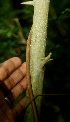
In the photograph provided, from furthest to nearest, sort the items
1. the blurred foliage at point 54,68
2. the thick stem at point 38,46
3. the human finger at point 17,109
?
the blurred foliage at point 54,68 < the human finger at point 17,109 < the thick stem at point 38,46

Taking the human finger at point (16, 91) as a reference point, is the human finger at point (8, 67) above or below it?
above

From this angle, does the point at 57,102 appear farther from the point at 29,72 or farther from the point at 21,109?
the point at 29,72

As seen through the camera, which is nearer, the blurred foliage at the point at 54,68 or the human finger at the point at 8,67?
the human finger at the point at 8,67

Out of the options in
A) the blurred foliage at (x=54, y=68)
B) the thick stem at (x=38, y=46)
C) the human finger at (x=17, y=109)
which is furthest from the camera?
the blurred foliage at (x=54, y=68)

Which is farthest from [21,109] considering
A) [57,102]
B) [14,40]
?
[14,40]

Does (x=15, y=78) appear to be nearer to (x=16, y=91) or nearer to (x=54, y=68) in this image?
(x=16, y=91)

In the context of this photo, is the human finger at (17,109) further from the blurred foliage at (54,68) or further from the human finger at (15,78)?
the blurred foliage at (54,68)

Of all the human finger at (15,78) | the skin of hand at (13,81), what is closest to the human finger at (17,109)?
the skin of hand at (13,81)
